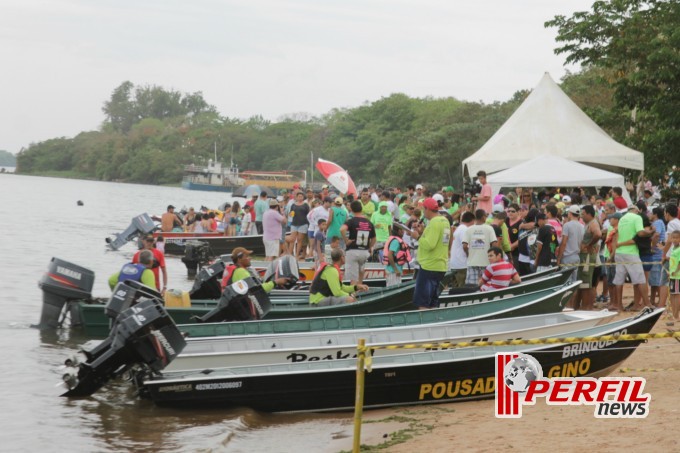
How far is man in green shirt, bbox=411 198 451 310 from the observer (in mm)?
13676

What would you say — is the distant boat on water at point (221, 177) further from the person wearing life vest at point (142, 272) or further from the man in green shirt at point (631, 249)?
the person wearing life vest at point (142, 272)

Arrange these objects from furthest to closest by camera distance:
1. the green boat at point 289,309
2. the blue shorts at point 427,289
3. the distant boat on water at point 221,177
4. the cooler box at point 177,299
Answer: the distant boat on water at point 221,177 < the cooler box at point 177,299 < the green boat at point 289,309 < the blue shorts at point 427,289

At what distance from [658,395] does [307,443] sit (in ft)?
12.3

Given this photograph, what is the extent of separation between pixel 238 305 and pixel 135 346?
A: 2.69 metres

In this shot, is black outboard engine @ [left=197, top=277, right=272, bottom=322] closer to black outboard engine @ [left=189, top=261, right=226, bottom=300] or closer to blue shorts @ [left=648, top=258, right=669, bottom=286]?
black outboard engine @ [left=189, top=261, right=226, bottom=300]

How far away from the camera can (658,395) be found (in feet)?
33.8

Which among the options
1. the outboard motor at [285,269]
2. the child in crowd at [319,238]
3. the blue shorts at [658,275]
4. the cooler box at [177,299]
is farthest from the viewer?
the child in crowd at [319,238]

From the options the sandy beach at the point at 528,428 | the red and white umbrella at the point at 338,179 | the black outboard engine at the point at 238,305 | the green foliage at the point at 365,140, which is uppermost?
the green foliage at the point at 365,140

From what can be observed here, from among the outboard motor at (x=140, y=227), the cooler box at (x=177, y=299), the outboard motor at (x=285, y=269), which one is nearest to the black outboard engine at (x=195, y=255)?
the outboard motor at (x=140, y=227)

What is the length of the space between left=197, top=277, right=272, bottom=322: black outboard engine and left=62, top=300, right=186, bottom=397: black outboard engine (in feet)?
7.47

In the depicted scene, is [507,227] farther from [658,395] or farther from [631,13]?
[631,13]

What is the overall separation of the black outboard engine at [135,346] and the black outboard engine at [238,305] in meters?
2.28

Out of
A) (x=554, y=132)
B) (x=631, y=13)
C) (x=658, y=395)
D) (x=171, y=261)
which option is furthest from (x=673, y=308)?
(x=171, y=261)

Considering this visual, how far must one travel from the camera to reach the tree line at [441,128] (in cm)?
2447
